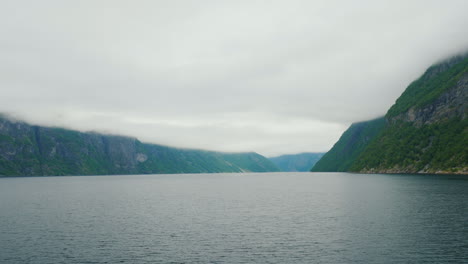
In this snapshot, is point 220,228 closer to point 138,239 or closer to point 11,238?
point 138,239

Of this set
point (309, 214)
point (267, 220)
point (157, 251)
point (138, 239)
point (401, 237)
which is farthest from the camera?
point (309, 214)

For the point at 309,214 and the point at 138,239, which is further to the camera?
the point at 309,214

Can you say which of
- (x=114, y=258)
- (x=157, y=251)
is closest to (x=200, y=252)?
(x=157, y=251)

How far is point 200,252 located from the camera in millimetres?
53156

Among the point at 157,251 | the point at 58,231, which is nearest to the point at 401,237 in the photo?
the point at 157,251

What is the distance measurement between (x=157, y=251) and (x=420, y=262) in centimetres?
3930

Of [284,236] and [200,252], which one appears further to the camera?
[284,236]

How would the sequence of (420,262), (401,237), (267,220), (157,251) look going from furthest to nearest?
(267,220) < (401,237) < (157,251) < (420,262)

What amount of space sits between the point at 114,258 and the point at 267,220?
4058 centimetres

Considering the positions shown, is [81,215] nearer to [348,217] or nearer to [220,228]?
[220,228]

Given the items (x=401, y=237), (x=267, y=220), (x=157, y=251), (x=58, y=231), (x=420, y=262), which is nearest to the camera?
(x=420, y=262)

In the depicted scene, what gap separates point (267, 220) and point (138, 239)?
32218mm

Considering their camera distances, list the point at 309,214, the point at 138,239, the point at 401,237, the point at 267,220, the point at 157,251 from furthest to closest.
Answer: the point at 309,214 < the point at 267,220 < the point at 138,239 < the point at 401,237 < the point at 157,251

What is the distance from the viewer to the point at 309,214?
290ft
